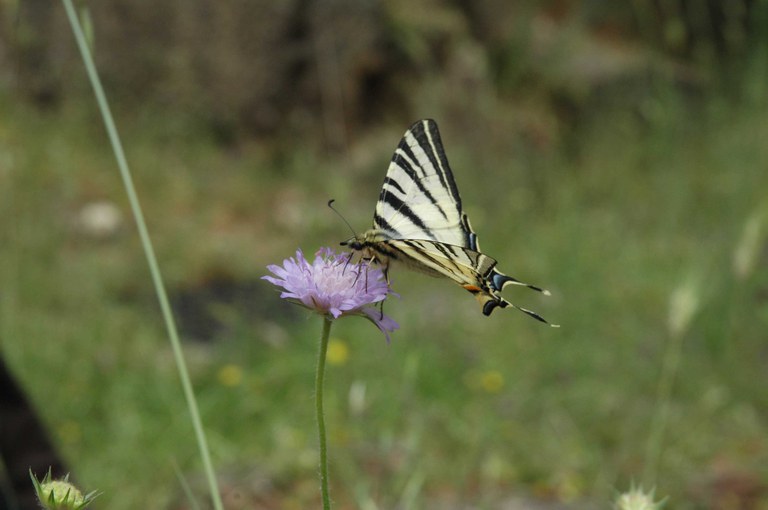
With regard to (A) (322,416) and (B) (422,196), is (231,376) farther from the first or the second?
(A) (322,416)

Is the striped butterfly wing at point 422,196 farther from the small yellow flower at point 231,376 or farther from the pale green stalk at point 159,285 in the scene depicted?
the small yellow flower at point 231,376

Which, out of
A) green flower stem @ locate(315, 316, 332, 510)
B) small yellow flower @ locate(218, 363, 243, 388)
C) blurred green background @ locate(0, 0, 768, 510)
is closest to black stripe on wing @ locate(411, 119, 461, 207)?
green flower stem @ locate(315, 316, 332, 510)

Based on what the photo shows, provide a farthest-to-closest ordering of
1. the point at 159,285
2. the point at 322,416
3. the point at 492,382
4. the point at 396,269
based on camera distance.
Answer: the point at 492,382 → the point at 396,269 → the point at 159,285 → the point at 322,416

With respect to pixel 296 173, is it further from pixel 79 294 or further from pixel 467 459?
pixel 467 459

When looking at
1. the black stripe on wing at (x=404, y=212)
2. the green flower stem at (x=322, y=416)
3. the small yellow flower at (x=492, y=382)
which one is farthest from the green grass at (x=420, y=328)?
the green flower stem at (x=322, y=416)

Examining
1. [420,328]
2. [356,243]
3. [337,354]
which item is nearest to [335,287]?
[356,243]

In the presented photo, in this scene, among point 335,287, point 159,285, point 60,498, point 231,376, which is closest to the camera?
point 60,498

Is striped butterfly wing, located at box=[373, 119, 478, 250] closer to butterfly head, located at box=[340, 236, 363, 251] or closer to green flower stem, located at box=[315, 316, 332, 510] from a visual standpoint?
butterfly head, located at box=[340, 236, 363, 251]
